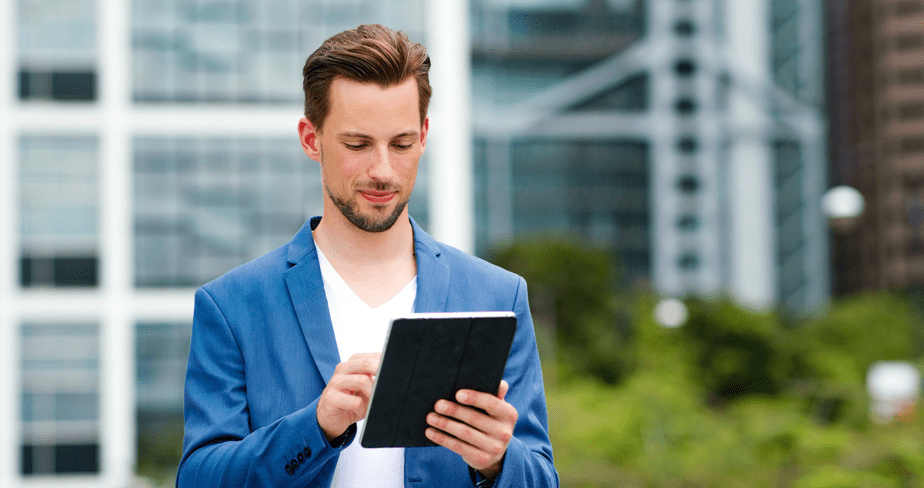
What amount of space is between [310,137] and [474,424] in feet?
2.75

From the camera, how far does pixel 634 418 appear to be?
547 inches

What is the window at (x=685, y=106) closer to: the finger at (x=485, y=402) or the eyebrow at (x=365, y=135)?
the eyebrow at (x=365, y=135)

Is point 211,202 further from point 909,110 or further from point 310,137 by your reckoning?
point 909,110

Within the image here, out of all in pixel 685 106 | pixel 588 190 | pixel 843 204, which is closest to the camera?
pixel 843 204

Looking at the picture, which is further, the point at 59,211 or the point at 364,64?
the point at 59,211

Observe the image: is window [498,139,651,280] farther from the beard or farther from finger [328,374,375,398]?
finger [328,374,375,398]

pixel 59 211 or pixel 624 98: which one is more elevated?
pixel 624 98

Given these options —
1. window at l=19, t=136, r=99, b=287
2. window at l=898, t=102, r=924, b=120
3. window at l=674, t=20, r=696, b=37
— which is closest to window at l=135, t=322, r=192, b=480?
window at l=19, t=136, r=99, b=287

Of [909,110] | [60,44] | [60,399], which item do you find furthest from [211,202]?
[909,110]

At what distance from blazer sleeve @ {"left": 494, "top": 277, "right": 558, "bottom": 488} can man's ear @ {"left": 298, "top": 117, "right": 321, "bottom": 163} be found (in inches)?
24.5

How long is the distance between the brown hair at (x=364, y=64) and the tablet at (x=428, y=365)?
0.61 metres

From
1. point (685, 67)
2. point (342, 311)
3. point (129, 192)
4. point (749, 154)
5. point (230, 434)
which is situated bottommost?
point (230, 434)

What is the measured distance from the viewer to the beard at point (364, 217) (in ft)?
7.44

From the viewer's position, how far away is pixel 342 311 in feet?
7.71
